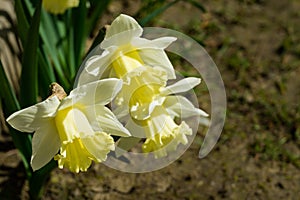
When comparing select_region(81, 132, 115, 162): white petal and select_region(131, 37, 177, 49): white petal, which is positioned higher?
select_region(131, 37, 177, 49): white petal

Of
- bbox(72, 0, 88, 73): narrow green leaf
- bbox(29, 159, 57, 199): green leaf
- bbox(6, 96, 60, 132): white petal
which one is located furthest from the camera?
bbox(72, 0, 88, 73): narrow green leaf

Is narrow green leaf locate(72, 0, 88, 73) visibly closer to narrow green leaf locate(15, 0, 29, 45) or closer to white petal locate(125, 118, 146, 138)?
narrow green leaf locate(15, 0, 29, 45)

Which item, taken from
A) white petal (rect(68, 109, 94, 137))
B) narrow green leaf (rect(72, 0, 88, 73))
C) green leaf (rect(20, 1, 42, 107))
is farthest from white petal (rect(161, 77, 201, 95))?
narrow green leaf (rect(72, 0, 88, 73))

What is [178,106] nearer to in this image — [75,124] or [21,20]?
[75,124]

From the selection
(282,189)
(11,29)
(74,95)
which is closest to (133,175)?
(282,189)

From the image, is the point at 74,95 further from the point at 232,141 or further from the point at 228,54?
the point at 228,54

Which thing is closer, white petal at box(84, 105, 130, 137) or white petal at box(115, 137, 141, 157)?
white petal at box(84, 105, 130, 137)
